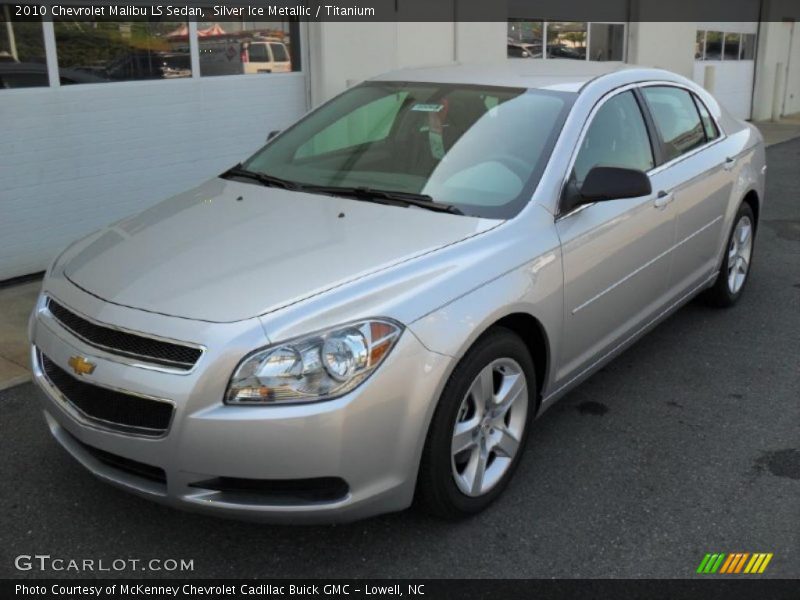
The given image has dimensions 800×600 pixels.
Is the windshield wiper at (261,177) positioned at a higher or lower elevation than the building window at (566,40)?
lower

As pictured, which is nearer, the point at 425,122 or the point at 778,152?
the point at 425,122

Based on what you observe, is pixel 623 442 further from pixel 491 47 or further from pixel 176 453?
pixel 491 47

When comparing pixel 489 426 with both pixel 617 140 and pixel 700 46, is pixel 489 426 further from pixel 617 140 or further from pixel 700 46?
pixel 700 46

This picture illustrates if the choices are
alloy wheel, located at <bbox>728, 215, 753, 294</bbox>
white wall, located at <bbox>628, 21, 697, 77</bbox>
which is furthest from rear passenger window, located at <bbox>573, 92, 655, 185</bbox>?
white wall, located at <bbox>628, 21, 697, 77</bbox>

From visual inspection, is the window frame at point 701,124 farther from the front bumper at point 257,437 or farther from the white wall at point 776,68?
the white wall at point 776,68

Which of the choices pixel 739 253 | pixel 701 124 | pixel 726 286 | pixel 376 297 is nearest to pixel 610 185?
pixel 376 297

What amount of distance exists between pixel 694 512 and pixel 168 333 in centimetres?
210

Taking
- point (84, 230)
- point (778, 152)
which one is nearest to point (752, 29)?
point (778, 152)

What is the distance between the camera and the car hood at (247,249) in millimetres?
2795

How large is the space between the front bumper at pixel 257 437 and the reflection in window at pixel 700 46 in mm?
14859

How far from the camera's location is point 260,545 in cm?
304

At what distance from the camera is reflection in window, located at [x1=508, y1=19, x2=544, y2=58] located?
37.8 feet

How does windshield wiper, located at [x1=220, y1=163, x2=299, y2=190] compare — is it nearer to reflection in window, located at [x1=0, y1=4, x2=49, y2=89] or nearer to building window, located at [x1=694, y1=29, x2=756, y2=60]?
reflection in window, located at [x1=0, y1=4, x2=49, y2=89]

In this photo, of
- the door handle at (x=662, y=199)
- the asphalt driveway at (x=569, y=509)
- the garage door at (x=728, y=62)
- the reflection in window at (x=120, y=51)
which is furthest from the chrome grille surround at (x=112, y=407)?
the garage door at (x=728, y=62)
